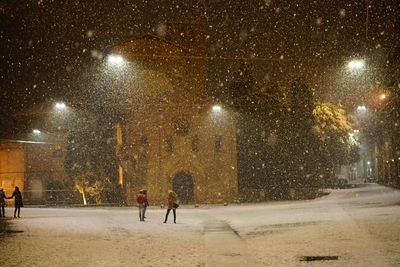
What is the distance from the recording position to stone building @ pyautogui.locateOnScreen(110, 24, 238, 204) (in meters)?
40.1

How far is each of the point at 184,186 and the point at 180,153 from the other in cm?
305

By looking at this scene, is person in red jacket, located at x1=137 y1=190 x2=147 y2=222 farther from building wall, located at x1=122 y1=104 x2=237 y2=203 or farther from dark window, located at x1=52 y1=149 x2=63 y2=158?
dark window, located at x1=52 y1=149 x2=63 y2=158

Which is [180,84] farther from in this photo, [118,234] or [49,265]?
[49,265]

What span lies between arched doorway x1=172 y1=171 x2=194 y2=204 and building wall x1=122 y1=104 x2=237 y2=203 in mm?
545

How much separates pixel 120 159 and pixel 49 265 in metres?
30.2

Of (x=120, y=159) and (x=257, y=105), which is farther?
(x=257, y=105)

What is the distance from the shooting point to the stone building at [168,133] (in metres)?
40.1

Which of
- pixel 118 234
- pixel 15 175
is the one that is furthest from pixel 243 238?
pixel 15 175

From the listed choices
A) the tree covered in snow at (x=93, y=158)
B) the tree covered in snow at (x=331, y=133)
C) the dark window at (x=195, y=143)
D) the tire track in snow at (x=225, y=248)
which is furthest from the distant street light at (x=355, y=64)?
the tree covered in snow at (x=93, y=158)

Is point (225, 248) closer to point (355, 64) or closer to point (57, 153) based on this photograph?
point (355, 64)

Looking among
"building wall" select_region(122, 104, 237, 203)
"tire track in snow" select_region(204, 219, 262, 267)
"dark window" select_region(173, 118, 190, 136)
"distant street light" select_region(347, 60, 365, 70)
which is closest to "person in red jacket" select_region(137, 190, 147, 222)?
"tire track in snow" select_region(204, 219, 262, 267)

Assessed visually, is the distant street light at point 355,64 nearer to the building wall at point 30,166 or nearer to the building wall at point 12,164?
the building wall at point 30,166

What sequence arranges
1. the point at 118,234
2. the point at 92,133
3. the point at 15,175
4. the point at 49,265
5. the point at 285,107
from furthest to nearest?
1. the point at 15,175
2. the point at 285,107
3. the point at 92,133
4. the point at 118,234
5. the point at 49,265

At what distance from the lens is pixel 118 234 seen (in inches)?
656
